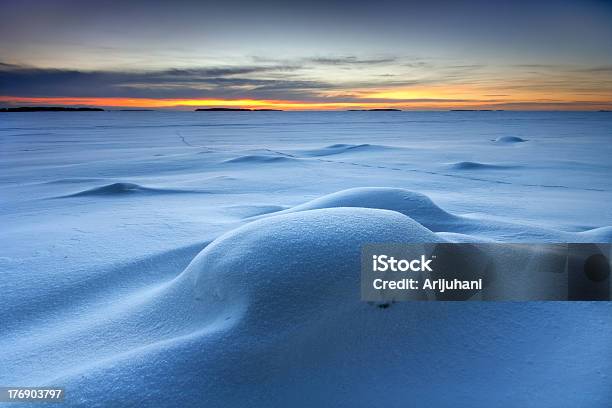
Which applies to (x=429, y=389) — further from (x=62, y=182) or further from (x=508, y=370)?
(x=62, y=182)

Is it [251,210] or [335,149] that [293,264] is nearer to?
[251,210]

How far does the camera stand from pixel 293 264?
1.46 metres

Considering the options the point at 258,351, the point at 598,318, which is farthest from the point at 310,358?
the point at 598,318

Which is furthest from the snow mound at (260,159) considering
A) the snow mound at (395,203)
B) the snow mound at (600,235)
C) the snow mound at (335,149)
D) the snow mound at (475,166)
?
the snow mound at (600,235)

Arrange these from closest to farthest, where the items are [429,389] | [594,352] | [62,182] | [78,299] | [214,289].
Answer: [429,389], [594,352], [214,289], [78,299], [62,182]

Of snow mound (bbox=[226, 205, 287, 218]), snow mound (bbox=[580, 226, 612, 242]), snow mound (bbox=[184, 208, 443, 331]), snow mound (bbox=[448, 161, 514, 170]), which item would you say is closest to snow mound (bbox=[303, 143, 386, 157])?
snow mound (bbox=[448, 161, 514, 170])

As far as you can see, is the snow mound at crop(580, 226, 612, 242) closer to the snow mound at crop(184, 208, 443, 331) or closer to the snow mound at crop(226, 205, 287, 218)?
the snow mound at crop(184, 208, 443, 331)

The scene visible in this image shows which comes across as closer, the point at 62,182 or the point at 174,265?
the point at 174,265

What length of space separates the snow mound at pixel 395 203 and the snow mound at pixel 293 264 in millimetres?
1197

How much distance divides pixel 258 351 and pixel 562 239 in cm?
206

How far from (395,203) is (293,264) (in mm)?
1784

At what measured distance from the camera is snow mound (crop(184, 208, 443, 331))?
1.38m

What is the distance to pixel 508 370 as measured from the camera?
4.19ft

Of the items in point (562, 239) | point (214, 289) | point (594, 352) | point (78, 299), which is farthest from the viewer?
point (562, 239)
